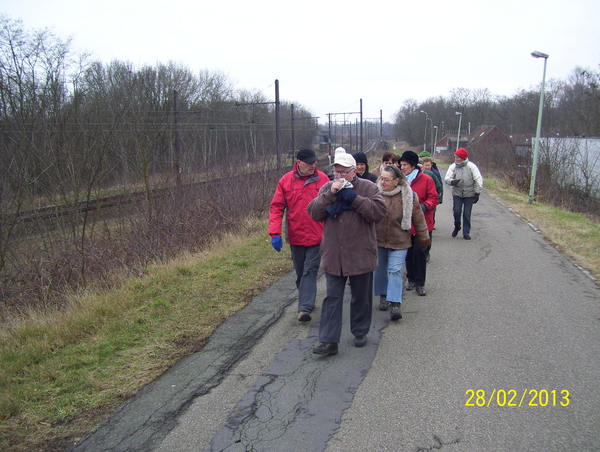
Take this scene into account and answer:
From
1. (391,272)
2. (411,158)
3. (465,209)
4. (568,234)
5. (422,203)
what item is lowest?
Answer: (568,234)

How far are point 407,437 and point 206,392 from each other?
1.63 m

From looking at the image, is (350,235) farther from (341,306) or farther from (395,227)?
(395,227)

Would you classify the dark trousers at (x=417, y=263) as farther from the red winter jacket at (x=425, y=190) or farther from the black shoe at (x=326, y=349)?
the black shoe at (x=326, y=349)

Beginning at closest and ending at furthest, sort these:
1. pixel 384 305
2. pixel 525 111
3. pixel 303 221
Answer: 1. pixel 303 221
2. pixel 384 305
3. pixel 525 111

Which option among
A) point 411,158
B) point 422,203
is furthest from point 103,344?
point 422,203

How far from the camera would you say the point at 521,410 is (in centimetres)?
373

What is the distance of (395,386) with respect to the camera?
164 inches

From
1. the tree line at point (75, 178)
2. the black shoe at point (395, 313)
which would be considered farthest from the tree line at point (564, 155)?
the black shoe at point (395, 313)

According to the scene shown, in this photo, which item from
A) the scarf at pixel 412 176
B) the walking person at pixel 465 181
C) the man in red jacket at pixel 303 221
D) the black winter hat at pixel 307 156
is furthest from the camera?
the walking person at pixel 465 181

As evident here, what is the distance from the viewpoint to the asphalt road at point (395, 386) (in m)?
3.41

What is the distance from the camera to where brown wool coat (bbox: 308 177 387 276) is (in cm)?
479

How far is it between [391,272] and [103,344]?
3158mm

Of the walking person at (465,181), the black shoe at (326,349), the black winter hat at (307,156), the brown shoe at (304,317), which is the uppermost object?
the black winter hat at (307,156)
